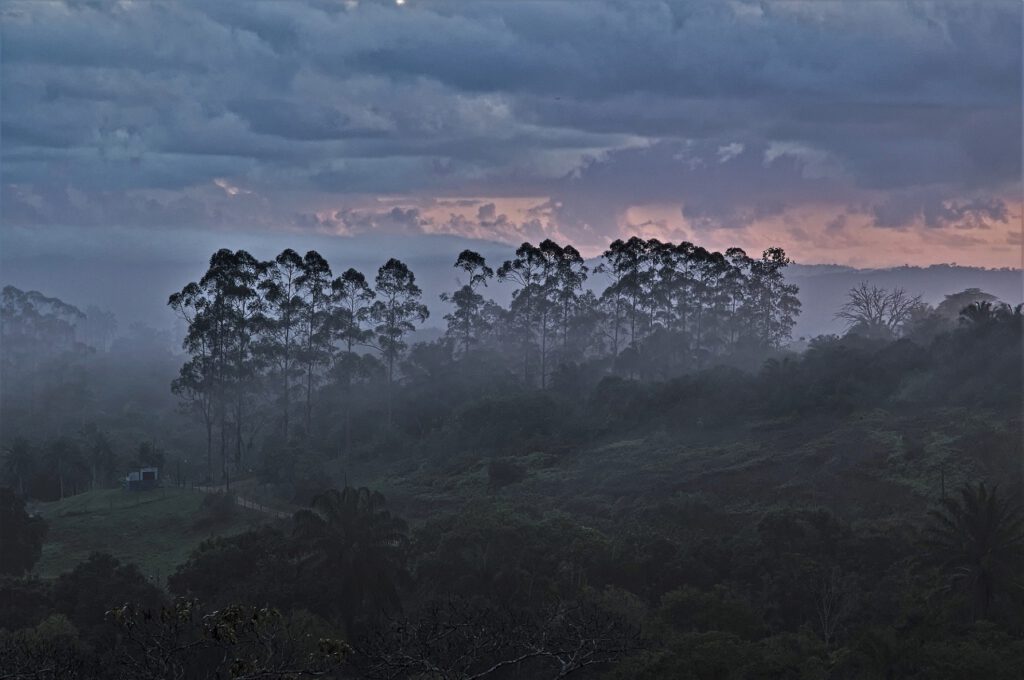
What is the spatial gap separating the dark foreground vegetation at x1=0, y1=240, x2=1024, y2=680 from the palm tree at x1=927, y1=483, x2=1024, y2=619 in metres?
0.09

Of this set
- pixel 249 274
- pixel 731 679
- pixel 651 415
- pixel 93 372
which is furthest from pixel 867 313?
pixel 93 372

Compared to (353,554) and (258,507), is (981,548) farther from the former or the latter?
(258,507)

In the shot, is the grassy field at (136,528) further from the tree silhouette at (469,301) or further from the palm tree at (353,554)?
the tree silhouette at (469,301)

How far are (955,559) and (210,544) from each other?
23.7 m

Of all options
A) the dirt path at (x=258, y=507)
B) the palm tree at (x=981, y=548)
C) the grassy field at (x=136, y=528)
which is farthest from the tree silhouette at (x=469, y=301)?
the palm tree at (x=981, y=548)

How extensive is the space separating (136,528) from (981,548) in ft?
121

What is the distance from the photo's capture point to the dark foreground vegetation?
2322 cm

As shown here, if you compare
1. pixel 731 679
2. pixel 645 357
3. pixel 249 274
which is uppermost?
pixel 249 274

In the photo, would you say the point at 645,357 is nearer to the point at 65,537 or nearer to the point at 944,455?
the point at 944,455

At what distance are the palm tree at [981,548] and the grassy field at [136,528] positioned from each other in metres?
27.2

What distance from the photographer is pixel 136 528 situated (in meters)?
48.8

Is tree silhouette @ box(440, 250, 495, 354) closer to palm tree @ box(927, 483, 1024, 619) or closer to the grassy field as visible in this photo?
the grassy field

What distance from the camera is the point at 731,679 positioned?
2225cm

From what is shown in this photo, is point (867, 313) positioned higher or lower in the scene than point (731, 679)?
higher
